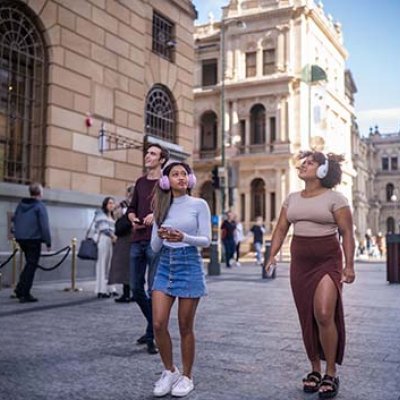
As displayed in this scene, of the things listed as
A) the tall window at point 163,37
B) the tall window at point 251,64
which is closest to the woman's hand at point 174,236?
the tall window at point 163,37

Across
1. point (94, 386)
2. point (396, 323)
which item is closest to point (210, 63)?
point (396, 323)

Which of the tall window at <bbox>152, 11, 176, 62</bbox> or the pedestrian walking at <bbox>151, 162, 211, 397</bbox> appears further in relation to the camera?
the tall window at <bbox>152, 11, 176, 62</bbox>

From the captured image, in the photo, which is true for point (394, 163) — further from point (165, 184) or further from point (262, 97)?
point (165, 184)

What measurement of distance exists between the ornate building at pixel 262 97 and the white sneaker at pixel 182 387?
37.6 meters

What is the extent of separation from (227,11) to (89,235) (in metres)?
39.3

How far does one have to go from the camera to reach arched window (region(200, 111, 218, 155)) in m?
48.0

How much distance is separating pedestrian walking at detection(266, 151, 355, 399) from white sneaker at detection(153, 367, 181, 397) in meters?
0.97

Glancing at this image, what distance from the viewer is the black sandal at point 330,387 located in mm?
4281

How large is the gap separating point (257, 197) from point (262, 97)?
24.6 feet

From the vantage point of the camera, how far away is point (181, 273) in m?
4.54

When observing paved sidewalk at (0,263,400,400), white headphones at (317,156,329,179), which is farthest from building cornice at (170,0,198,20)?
white headphones at (317,156,329,179)

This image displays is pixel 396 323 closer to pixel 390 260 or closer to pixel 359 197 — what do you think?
pixel 390 260

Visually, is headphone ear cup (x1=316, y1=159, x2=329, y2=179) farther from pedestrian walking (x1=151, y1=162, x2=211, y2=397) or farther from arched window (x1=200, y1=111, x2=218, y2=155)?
arched window (x1=200, y1=111, x2=218, y2=155)

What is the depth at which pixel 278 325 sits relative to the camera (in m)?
7.58
